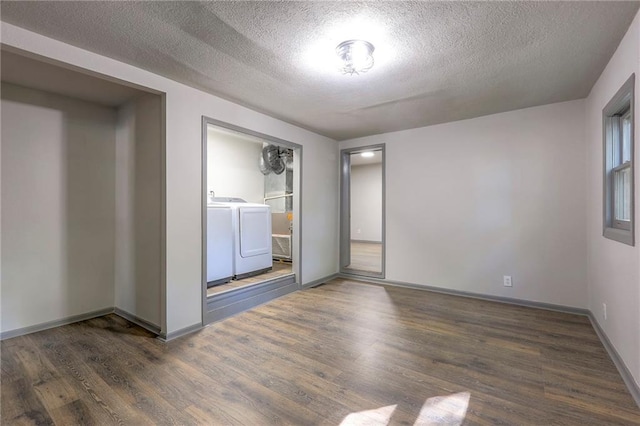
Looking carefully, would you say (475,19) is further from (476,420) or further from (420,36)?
(476,420)

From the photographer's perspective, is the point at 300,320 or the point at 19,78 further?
the point at 300,320

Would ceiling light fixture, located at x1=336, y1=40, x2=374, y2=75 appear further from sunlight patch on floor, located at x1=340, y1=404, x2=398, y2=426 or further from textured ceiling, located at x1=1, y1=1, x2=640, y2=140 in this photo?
sunlight patch on floor, located at x1=340, y1=404, x2=398, y2=426

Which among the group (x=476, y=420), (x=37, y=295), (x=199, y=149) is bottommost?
(x=476, y=420)

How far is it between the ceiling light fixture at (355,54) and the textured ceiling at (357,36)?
6 cm

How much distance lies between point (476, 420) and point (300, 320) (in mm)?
1751

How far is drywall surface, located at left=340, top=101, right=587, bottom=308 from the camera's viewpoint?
3.13 metres

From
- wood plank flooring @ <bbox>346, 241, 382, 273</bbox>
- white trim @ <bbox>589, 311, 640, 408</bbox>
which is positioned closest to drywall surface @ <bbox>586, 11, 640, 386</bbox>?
white trim @ <bbox>589, 311, 640, 408</bbox>

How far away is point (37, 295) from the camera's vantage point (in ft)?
9.04

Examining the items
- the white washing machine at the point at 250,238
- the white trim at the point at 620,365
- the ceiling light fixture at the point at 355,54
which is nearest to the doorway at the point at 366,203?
the white washing machine at the point at 250,238

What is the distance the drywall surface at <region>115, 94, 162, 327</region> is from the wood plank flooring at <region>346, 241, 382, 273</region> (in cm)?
304

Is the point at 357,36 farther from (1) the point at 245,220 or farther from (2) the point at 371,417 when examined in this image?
(1) the point at 245,220

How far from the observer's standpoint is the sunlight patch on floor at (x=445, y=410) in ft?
5.08

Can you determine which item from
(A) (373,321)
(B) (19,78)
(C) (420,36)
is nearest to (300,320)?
(A) (373,321)

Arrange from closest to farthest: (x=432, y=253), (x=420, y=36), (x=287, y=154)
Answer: (x=420, y=36)
(x=432, y=253)
(x=287, y=154)
